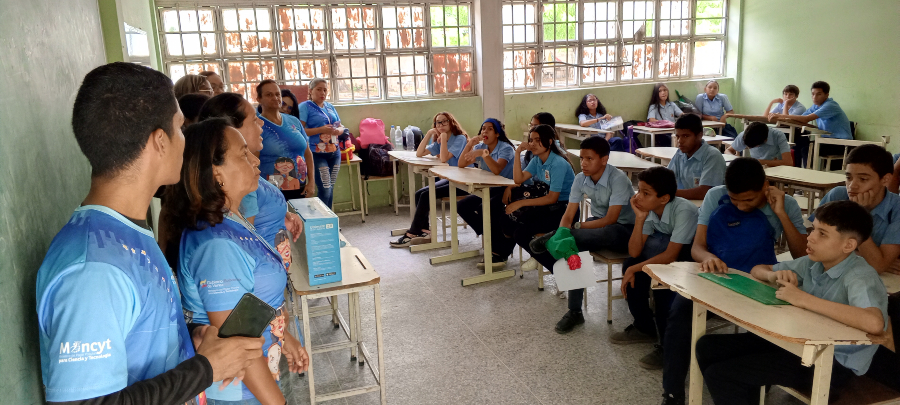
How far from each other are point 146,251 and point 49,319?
181 mm

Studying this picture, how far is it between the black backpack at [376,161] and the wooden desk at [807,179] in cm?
382

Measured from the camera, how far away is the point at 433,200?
17.6 feet

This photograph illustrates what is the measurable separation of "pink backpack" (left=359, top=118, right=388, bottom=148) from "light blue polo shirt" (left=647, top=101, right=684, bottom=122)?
13.0 ft

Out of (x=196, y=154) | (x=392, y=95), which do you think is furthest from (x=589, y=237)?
(x=392, y=95)

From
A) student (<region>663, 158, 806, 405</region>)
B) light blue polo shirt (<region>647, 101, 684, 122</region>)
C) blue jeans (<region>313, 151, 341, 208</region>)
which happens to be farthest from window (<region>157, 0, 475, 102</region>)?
student (<region>663, 158, 806, 405</region>)

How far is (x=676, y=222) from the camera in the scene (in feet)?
10.3

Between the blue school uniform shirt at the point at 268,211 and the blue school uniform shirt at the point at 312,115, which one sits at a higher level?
the blue school uniform shirt at the point at 312,115

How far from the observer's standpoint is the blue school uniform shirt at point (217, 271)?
57.9 inches

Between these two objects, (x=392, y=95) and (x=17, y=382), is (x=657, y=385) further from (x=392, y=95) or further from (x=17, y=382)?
(x=392, y=95)

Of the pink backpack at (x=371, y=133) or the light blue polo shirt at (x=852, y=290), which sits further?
the pink backpack at (x=371, y=133)

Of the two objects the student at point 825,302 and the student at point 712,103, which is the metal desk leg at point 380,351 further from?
the student at point 712,103

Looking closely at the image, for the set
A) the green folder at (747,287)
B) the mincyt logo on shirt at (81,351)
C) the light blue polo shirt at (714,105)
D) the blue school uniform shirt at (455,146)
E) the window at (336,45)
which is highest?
the window at (336,45)

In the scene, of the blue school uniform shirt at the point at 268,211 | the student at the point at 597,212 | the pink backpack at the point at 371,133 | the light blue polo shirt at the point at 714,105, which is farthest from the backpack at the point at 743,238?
the light blue polo shirt at the point at 714,105

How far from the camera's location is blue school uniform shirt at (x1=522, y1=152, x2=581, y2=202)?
14.3 feet
